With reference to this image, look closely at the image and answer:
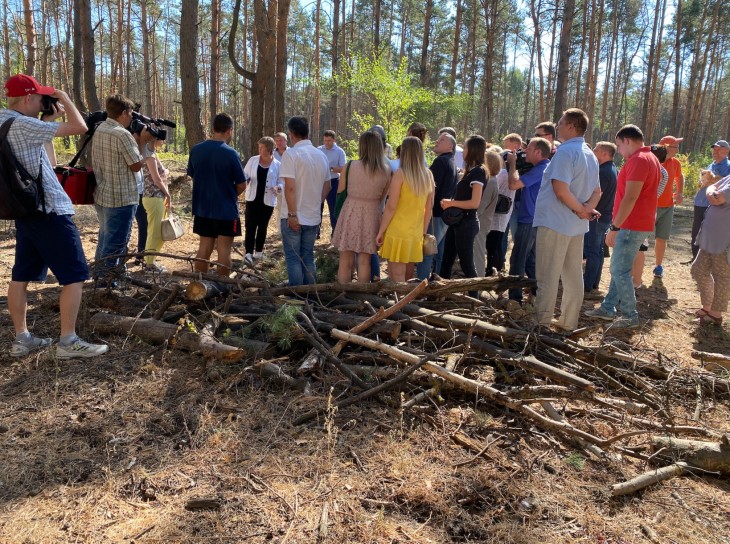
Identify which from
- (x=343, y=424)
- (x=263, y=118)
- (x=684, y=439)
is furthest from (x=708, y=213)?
(x=263, y=118)

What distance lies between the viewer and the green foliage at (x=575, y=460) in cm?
290

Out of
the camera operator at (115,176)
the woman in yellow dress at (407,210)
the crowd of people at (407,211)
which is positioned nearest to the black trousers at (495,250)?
the crowd of people at (407,211)

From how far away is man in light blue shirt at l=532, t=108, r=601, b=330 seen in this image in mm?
4551

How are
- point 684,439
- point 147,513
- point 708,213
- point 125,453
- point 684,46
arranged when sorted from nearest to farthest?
point 147,513, point 125,453, point 684,439, point 708,213, point 684,46

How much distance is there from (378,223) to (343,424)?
96.2 inches

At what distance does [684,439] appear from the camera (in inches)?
121

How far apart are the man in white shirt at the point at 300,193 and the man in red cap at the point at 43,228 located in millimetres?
1961

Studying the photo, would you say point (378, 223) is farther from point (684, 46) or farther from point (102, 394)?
point (684, 46)

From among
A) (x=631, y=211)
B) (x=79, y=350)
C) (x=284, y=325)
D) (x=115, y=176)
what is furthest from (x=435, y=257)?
(x=79, y=350)

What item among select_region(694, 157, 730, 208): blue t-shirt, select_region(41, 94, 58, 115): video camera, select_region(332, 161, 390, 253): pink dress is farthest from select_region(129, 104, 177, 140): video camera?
select_region(694, 157, 730, 208): blue t-shirt

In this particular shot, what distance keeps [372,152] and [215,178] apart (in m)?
1.83

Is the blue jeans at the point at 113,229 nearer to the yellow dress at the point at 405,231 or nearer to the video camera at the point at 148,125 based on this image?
the video camera at the point at 148,125

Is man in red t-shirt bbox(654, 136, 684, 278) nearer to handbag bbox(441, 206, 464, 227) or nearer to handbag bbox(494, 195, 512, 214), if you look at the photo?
handbag bbox(494, 195, 512, 214)

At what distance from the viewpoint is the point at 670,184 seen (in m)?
7.28
